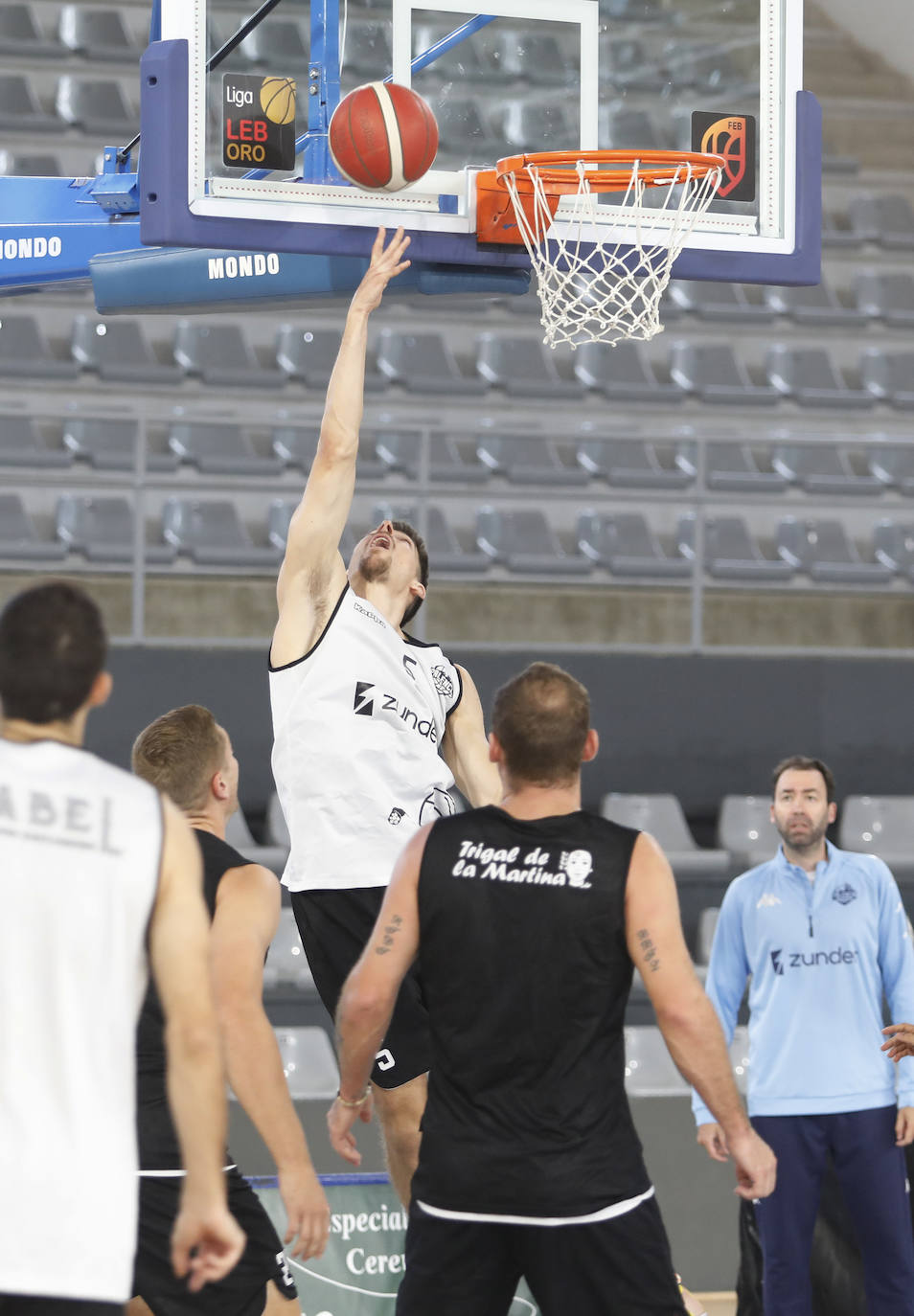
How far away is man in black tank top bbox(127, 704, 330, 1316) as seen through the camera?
382 cm

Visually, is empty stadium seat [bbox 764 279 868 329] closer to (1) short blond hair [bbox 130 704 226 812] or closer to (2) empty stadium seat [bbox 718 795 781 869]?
(2) empty stadium seat [bbox 718 795 781 869]

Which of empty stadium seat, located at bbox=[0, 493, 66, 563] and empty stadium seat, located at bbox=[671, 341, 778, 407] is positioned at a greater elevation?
empty stadium seat, located at bbox=[671, 341, 778, 407]

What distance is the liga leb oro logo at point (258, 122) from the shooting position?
4770 millimetres

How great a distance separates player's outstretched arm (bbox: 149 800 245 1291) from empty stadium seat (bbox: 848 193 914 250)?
11.5 meters

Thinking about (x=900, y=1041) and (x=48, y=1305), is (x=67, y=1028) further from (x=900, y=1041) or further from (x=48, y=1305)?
(x=900, y=1041)

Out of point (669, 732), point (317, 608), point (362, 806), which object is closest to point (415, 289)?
point (317, 608)

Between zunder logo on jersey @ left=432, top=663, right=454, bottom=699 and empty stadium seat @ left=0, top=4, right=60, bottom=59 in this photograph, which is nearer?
zunder logo on jersey @ left=432, top=663, right=454, bottom=699

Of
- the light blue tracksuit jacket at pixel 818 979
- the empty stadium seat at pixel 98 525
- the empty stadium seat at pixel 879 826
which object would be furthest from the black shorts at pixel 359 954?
the empty stadium seat at pixel 98 525

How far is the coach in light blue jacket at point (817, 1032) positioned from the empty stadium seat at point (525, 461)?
5410 mm

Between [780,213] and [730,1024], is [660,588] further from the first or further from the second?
[780,213]

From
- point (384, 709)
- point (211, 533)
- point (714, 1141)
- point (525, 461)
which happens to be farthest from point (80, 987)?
point (525, 461)

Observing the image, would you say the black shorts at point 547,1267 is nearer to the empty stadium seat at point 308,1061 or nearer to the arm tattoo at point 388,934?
the arm tattoo at point 388,934

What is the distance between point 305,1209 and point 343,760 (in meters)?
1.28

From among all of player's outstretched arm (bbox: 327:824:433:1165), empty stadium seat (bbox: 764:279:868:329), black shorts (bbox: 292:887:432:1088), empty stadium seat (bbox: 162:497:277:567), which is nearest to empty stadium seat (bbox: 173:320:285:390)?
empty stadium seat (bbox: 162:497:277:567)
